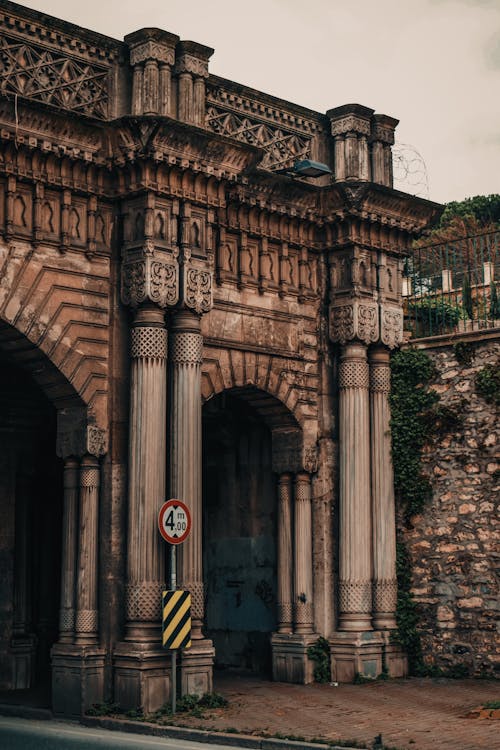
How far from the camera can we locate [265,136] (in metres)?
18.1

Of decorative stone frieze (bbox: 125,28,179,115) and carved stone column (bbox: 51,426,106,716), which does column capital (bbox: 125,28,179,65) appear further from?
carved stone column (bbox: 51,426,106,716)

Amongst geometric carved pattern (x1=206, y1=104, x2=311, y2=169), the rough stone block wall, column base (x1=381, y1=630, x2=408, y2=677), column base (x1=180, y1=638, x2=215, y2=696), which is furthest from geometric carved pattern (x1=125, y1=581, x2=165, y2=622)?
geometric carved pattern (x1=206, y1=104, x2=311, y2=169)

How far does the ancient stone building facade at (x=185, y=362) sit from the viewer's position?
50.1ft

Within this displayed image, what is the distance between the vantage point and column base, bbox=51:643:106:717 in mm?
14789

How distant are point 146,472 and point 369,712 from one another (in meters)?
3.96

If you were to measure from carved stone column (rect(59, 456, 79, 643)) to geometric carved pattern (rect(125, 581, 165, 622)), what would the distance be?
801mm

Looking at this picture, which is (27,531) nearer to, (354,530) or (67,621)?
(67,621)

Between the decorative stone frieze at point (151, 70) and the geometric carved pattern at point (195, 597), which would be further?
the decorative stone frieze at point (151, 70)

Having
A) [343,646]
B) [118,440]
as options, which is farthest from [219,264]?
[343,646]

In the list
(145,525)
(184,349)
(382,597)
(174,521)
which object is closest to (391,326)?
(382,597)

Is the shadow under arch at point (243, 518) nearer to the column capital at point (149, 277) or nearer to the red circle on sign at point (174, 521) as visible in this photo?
the column capital at point (149, 277)

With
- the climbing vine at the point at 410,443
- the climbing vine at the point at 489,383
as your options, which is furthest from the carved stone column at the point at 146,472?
the climbing vine at the point at 489,383

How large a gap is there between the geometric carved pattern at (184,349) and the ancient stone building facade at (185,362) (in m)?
0.03

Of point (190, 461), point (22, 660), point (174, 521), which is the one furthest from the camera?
point (22, 660)
